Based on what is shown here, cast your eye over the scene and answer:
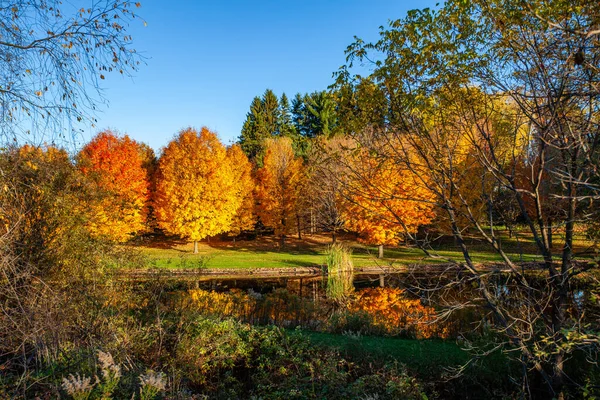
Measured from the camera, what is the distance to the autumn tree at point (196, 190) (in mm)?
27188

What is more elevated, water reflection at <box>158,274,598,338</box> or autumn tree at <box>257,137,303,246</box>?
autumn tree at <box>257,137,303,246</box>

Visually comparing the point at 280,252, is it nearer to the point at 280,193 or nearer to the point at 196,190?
the point at 280,193

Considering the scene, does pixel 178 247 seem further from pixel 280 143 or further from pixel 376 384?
pixel 376 384

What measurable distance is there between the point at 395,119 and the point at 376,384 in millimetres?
3525

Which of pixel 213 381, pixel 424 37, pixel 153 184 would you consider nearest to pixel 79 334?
pixel 213 381

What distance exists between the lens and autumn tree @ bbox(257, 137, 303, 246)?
31.3 m

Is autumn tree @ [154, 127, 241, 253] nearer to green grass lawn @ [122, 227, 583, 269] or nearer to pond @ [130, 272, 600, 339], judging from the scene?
green grass lawn @ [122, 227, 583, 269]

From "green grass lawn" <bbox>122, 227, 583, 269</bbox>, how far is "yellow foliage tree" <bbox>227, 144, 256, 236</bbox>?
5.96ft

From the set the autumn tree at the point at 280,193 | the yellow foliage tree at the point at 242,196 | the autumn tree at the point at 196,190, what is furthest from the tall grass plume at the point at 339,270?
the yellow foliage tree at the point at 242,196

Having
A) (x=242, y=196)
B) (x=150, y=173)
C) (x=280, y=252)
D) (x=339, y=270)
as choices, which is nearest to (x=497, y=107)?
(x=339, y=270)

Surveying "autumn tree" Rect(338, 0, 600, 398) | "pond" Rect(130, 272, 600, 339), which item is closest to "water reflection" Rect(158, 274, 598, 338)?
A: "pond" Rect(130, 272, 600, 339)

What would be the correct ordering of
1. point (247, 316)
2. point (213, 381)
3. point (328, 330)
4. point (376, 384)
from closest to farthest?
point (376, 384) → point (213, 381) → point (328, 330) → point (247, 316)

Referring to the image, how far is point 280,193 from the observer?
3167 centimetres

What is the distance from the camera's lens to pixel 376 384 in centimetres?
545
